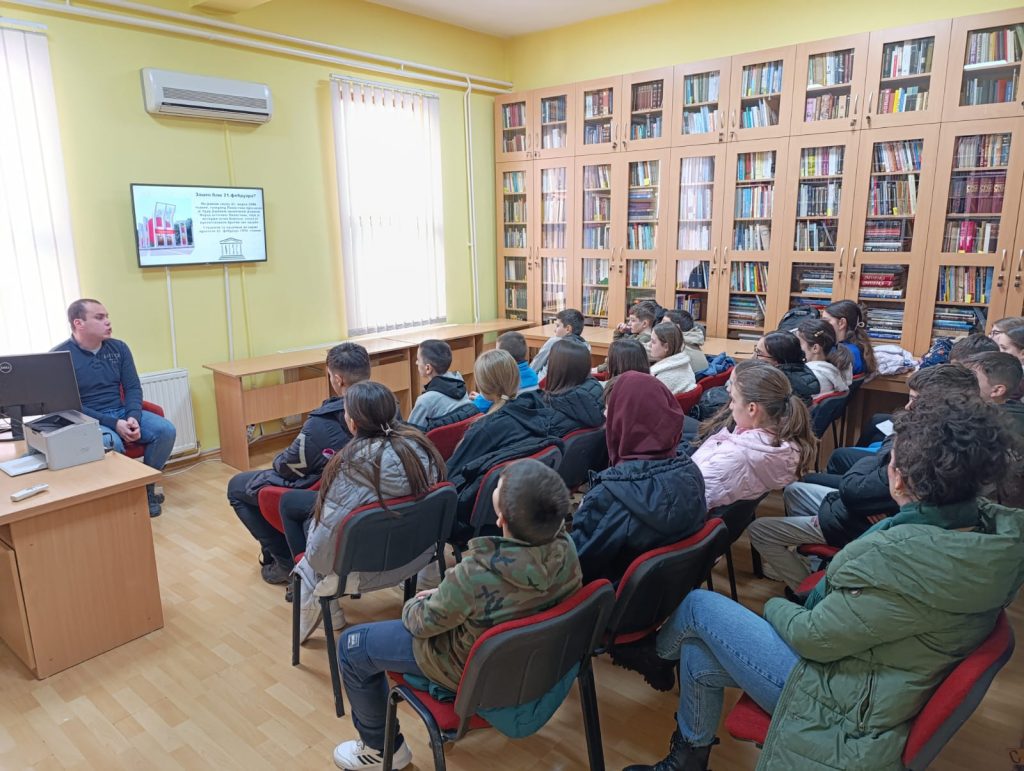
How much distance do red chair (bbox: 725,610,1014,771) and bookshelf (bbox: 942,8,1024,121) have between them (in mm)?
4359

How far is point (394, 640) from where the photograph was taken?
177cm

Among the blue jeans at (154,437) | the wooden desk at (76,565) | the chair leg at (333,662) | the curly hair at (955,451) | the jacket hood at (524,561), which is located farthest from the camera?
the blue jeans at (154,437)

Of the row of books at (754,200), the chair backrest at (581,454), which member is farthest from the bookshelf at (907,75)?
the chair backrest at (581,454)

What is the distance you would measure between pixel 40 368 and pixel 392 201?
12.4ft

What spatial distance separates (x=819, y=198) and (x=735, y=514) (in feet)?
12.6

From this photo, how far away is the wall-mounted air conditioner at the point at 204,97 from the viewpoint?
14.4 feet

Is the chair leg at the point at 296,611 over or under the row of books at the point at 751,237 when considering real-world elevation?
under

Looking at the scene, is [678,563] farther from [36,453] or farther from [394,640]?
[36,453]

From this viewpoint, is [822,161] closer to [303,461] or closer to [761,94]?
[761,94]

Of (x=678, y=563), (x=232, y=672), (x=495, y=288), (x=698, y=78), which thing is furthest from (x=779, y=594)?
(x=495, y=288)

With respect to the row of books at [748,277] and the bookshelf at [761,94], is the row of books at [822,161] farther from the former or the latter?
the row of books at [748,277]

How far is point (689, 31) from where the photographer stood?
585cm

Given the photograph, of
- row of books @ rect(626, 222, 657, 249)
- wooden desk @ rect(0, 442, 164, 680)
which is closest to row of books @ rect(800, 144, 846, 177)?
row of books @ rect(626, 222, 657, 249)

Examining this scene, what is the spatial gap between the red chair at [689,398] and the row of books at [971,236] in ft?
7.92
